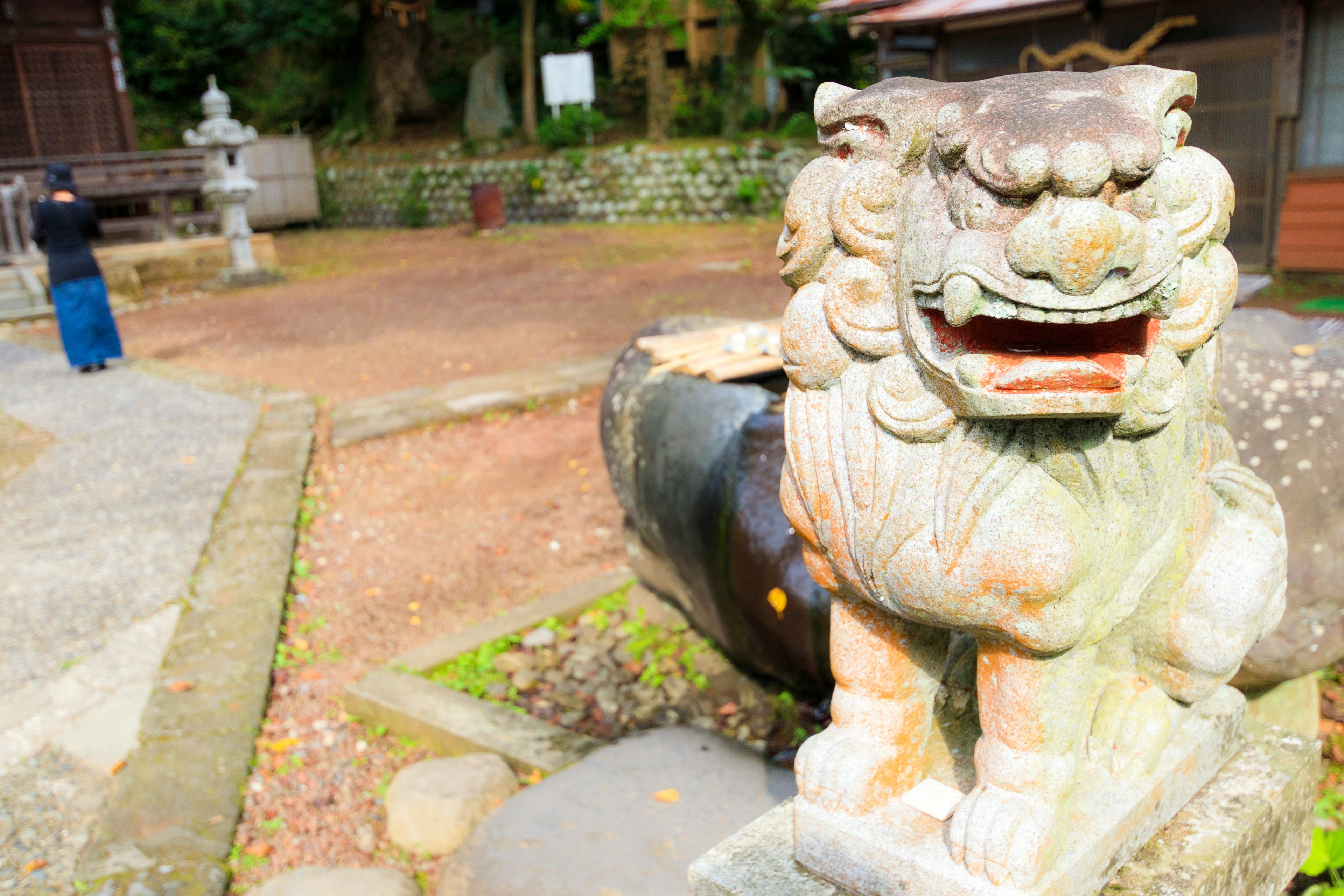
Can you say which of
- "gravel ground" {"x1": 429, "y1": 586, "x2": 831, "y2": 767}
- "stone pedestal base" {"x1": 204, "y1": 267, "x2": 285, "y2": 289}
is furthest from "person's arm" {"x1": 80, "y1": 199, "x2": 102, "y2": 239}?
"gravel ground" {"x1": 429, "y1": 586, "x2": 831, "y2": 767}

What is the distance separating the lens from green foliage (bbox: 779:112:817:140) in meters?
16.9

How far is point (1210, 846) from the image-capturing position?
1782 mm

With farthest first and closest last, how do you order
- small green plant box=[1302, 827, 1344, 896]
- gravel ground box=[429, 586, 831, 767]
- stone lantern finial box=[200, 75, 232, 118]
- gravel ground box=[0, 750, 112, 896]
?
stone lantern finial box=[200, 75, 232, 118], gravel ground box=[429, 586, 831, 767], gravel ground box=[0, 750, 112, 896], small green plant box=[1302, 827, 1344, 896]

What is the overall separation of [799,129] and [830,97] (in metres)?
16.5

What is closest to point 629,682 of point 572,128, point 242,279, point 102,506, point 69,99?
point 102,506

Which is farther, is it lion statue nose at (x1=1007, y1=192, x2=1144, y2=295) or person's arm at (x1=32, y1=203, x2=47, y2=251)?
person's arm at (x1=32, y1=203, x2=47, y2=251)

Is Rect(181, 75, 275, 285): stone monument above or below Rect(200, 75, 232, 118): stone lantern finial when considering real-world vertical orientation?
below

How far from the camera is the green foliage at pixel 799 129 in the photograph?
16.9m

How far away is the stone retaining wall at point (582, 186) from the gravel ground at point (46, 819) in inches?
541

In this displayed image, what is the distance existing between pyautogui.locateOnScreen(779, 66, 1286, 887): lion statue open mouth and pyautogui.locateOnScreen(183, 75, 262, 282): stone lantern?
496 inches

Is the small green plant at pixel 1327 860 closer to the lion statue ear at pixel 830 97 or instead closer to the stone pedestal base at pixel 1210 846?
the stone pedestal base at pixel 1210 846

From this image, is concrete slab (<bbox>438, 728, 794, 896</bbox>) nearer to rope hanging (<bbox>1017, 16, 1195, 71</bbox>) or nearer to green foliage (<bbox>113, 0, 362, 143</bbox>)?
rope hanging (<bbox>1017, 16, 1195, 71</bbox>)

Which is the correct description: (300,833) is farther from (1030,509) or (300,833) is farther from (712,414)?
(1030,509)

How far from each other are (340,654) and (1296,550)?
322 centimetres
